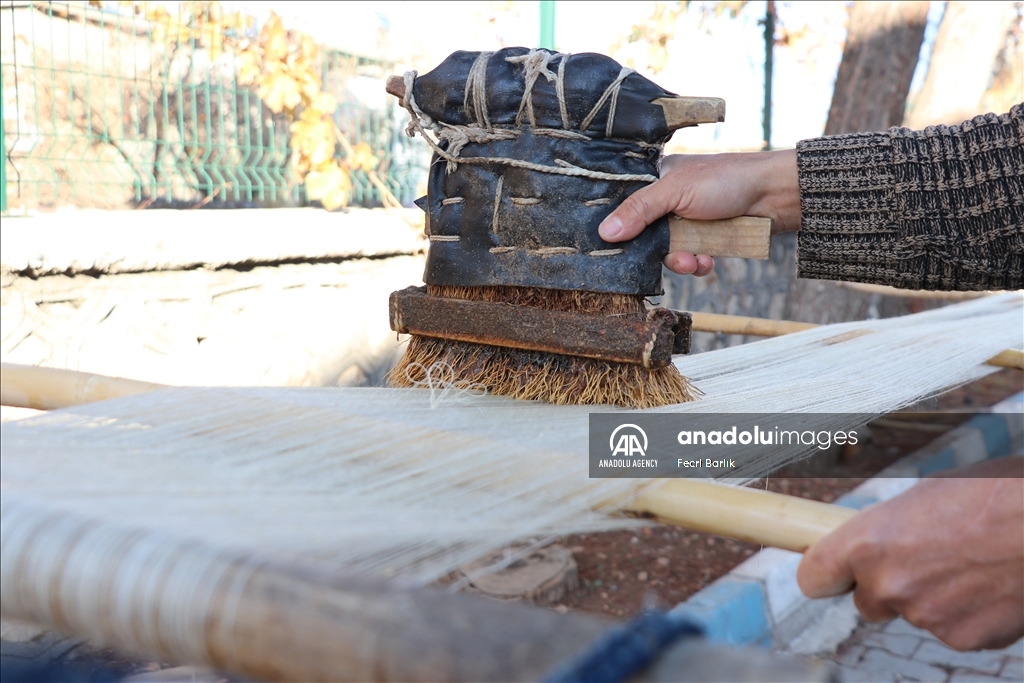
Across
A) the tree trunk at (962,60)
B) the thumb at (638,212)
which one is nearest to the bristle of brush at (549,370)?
the thumb at (638,212)

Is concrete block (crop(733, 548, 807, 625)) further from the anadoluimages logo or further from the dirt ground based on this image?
the anadoluimages logo

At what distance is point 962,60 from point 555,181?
4.64 m

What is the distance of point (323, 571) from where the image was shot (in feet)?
2.17

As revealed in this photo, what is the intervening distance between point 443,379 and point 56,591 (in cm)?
90

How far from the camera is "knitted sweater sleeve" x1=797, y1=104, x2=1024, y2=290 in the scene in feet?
5.03

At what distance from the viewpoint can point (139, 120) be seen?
12.3 ft

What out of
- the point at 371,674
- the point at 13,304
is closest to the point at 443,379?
the point at 371,674

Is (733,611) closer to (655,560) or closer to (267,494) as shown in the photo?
(655,560)

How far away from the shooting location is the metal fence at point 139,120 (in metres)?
3.02

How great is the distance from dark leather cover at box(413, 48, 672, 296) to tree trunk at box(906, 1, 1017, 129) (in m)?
4.33

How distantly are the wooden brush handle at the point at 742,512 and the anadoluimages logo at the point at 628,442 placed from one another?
171 millimetres

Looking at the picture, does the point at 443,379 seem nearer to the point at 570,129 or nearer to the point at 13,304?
the point at 570,129

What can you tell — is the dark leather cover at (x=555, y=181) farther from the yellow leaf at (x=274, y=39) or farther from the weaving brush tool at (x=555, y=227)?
the yellow leaf at (x=274, y=39)

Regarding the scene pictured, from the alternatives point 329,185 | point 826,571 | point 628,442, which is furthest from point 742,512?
point 329,185
